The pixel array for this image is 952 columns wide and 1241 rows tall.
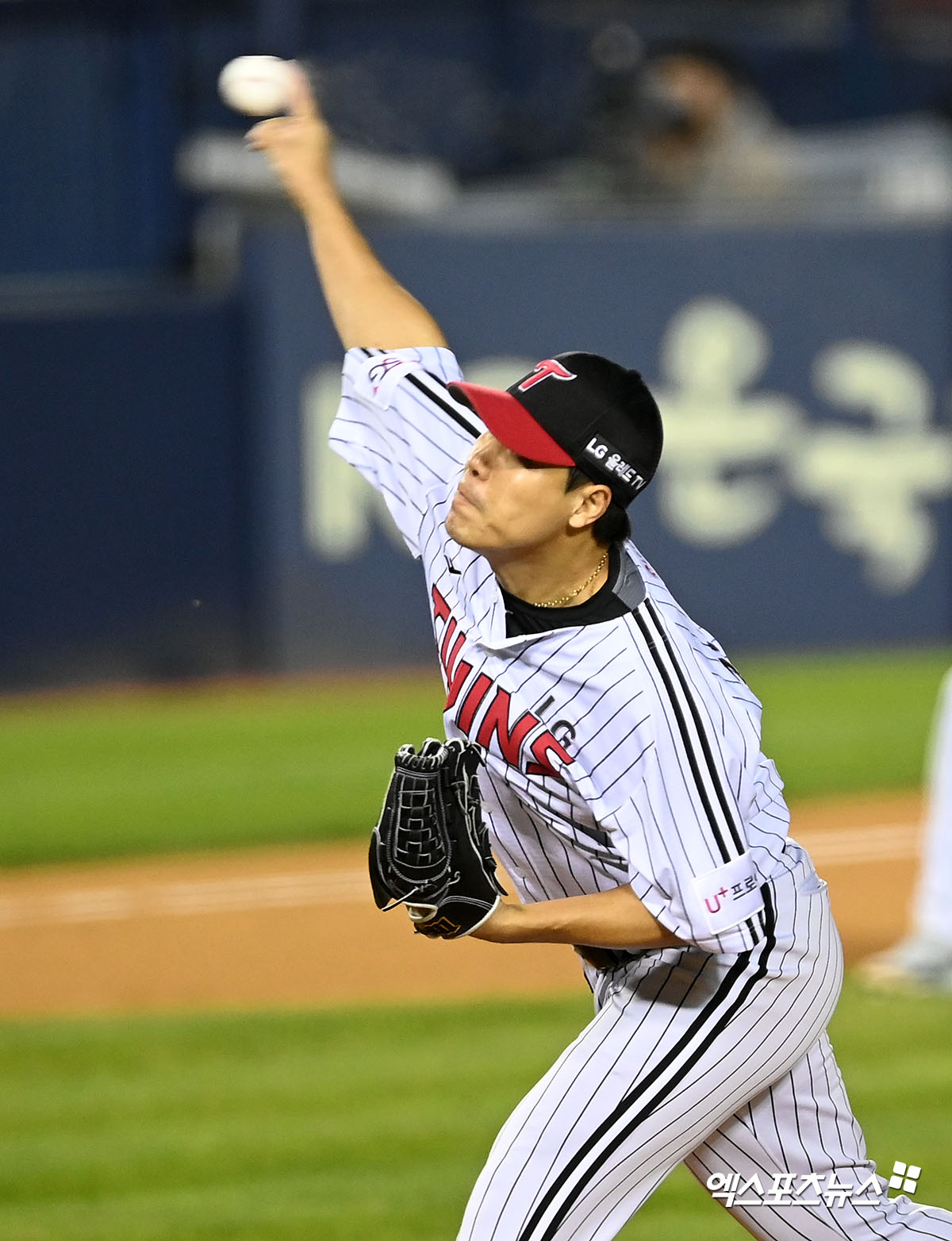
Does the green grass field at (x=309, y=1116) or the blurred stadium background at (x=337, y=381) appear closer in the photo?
the green grass field at (x=309, y=1116)

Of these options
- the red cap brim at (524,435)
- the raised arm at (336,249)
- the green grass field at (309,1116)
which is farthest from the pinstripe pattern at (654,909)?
the green grass field at (309,1116)

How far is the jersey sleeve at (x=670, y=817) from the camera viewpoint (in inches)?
107

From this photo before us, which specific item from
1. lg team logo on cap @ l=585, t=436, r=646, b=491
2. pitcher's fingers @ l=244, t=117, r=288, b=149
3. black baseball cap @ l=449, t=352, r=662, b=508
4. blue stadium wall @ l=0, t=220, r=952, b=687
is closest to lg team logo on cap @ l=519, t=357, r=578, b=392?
black baseball cap @ l=449, t=352, r=662, b=508

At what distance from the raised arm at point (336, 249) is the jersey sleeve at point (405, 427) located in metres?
0.05

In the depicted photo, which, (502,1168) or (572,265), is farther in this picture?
(572,265)

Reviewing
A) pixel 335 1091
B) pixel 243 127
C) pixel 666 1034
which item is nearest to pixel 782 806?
pixel 666 1034

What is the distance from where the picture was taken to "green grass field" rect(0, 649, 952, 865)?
907cm

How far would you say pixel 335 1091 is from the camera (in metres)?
5.36

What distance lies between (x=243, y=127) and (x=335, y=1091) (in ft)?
33.0

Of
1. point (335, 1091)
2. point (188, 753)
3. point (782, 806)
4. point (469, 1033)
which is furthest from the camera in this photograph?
point (188, 753)

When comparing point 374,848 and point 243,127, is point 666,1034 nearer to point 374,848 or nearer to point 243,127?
point 374,848

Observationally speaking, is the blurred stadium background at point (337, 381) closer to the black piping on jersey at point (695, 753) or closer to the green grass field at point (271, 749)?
the green grass field at point (271, 749)

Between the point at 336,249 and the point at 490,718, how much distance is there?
115 centimetres

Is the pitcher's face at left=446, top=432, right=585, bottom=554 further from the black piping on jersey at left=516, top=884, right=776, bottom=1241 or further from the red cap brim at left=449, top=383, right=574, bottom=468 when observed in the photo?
the black piping on jersey at left=516, top=884, right=776, bottom=1241
